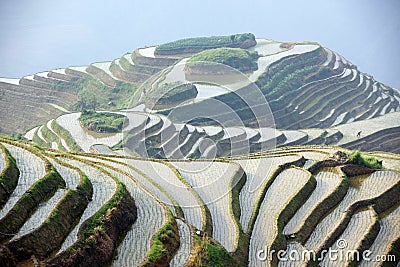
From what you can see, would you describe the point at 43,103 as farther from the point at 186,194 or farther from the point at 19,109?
the point at 186,194

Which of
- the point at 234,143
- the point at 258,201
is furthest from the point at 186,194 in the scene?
the point at 234,143

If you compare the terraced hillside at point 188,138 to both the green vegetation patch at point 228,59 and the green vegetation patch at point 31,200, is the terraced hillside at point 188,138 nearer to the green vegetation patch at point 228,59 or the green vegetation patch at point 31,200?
the green vegetation patch at point 228,59

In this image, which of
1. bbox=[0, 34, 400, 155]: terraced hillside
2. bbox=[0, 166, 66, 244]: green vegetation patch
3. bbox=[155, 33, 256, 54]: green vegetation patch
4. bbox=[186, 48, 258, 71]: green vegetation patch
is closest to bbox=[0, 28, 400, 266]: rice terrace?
bbox=[0, 166, 66, 244]: green vegetation patch

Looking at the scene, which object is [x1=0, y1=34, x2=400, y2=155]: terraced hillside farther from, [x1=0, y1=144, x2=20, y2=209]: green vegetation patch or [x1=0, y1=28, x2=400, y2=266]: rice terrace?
[x1=0, y1=144, x2=20, y2=209]: green vegetation patch

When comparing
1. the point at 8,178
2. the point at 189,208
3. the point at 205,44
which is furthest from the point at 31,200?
the point at 205,44

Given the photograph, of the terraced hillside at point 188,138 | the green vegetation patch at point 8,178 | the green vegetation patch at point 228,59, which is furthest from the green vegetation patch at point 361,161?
the green vegetation patch at point 228,59

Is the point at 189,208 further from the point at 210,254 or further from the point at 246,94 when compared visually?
the point at 246,94

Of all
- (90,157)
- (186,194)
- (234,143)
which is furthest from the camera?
(234,143)
